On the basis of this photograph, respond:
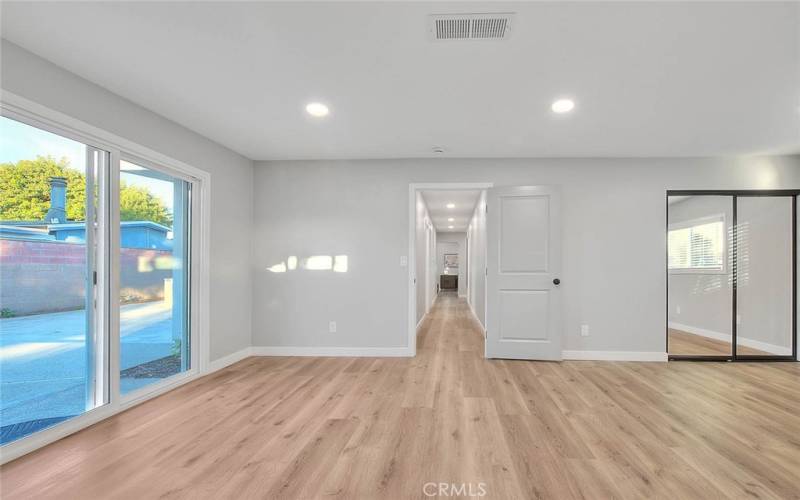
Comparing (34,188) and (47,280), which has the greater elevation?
(34,188)

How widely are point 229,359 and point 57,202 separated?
2326mm

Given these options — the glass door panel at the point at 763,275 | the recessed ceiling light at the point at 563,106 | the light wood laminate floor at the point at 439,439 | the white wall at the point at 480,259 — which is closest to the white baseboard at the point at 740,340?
the glass door panel at the point at 763,275

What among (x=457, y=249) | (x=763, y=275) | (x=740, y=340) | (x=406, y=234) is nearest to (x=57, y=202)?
(x=406, y=234)

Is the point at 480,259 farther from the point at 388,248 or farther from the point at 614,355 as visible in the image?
the point at 614,355

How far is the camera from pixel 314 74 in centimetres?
245

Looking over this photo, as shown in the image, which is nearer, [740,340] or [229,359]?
[229,359]

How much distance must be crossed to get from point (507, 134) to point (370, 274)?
2.27 meters

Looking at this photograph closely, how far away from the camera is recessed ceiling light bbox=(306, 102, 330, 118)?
9.61ft

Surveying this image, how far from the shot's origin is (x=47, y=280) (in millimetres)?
2318

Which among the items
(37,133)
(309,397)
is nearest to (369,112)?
(37,133)

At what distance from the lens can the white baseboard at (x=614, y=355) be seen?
4188 millimetres

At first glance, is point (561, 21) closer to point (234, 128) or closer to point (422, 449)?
point (422, 449)

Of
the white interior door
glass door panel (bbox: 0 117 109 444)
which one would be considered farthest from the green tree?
the white interior door

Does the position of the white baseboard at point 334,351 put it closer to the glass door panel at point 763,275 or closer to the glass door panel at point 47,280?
the glass door panel at point 47,280
